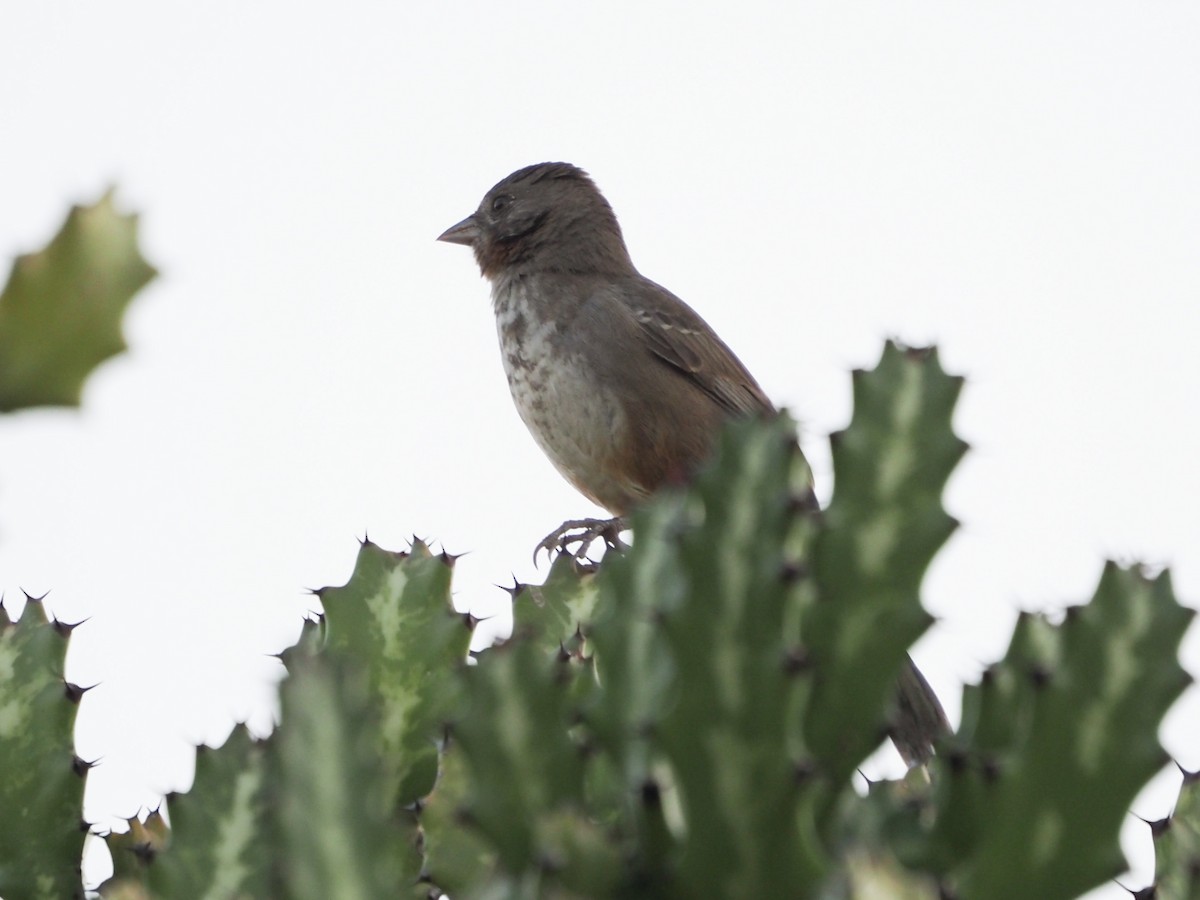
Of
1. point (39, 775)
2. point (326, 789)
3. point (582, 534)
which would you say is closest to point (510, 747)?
point (326, 789)

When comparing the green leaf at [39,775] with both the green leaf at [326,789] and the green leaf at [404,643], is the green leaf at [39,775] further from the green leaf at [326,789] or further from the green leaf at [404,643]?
the green leaf at [326,789]

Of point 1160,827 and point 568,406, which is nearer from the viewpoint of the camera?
point 1160,827

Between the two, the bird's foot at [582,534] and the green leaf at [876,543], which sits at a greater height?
the bird's foot at [582,534]

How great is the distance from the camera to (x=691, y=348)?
21.5ft

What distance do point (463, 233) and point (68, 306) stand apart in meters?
5.44

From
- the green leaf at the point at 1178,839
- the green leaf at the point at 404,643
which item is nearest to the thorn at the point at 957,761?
the green leaf at the point at 1178,839

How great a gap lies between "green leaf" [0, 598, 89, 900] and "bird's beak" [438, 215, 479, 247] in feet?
14.8

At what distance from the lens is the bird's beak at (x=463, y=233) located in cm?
692

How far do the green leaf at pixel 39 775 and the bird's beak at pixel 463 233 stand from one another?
4.53 meters

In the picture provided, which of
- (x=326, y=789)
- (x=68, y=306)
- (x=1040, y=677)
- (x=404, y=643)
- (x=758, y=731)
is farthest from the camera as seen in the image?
(x=404, y=643)

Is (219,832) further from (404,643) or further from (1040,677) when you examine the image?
(1040,677)

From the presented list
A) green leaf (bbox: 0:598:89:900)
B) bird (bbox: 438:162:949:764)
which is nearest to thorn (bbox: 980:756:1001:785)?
green leaf (bbox: 0:598:89:900)

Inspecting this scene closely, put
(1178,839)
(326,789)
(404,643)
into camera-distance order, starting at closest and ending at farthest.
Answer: (326,789) < (1178,839) < (404,643)

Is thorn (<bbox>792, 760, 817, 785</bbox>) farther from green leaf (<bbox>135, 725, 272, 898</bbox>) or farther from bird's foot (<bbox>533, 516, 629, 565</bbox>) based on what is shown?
bird's foot (<bbox>533, 516, 629, 565</bbox>)
